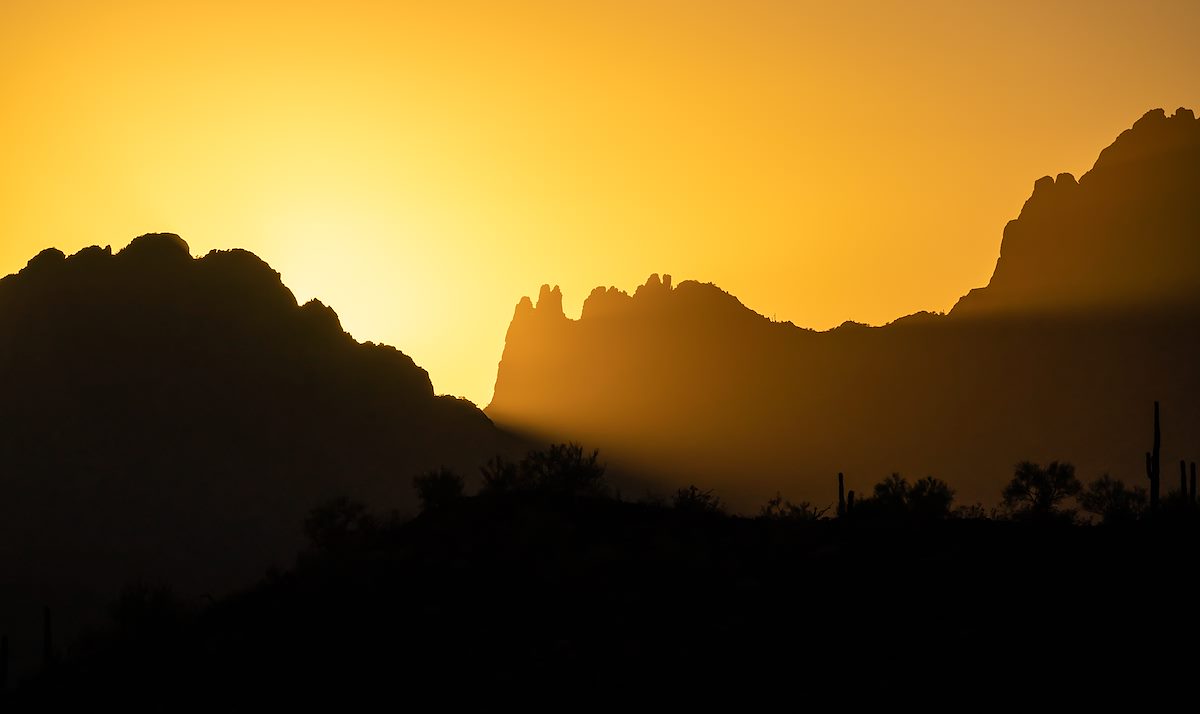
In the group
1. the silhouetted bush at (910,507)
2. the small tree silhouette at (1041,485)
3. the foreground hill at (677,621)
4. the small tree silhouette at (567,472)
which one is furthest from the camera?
the small tree silhouette at (1041,485)

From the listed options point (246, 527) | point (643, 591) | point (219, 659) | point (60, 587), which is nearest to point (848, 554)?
point (643, 591)

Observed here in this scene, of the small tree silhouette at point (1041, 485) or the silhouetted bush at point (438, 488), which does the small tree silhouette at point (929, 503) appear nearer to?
the small tree silhouette at point (1041, 485)

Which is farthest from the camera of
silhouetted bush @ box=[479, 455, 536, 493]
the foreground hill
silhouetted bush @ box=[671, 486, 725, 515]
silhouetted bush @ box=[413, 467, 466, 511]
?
silhouetted bush @ box=[413, 467, 466, 511]

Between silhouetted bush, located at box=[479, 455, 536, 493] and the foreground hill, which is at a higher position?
silhouetted bush, located at box=[479, 455, 536, 493]

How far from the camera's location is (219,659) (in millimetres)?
25141

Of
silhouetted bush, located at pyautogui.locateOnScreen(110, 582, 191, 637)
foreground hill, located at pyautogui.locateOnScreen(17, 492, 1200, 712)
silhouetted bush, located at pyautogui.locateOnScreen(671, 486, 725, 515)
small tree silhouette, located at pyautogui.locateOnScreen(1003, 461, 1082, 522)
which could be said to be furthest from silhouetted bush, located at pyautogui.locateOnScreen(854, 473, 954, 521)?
silhouetted bush, located at pyautogui.locateOnScreen(110, 582, 191, 637)

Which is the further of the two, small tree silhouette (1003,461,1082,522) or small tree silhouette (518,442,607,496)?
small tree silhouette (1003,461,1082,522)

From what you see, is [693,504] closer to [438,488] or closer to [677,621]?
[677,621]

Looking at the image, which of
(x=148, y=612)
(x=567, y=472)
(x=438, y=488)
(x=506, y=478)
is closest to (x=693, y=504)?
(x=567, y=472)

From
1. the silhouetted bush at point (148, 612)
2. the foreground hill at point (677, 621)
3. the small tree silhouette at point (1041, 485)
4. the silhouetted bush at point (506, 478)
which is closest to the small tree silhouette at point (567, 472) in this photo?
the silhouetted bush at point (506, 478)

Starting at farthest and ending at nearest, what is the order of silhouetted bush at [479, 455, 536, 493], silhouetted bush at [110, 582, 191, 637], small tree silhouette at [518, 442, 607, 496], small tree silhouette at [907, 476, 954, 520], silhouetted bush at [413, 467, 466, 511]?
silhouetted bush at [413, 467, 466, 511]
silhouetted bush at [479, 455, 536, 493]
small tree silhouette at [518, 442, 607, 496]
small tree silhouette at [907, 476, 954, 520]
silhouetted bush at [110, 582, 191, 637]

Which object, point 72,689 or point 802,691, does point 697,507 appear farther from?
point 72,689

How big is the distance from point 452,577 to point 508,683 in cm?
578

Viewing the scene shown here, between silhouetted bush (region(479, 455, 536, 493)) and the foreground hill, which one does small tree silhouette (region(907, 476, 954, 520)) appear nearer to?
the foreground hill
